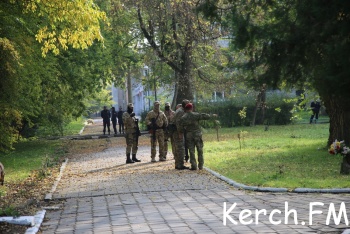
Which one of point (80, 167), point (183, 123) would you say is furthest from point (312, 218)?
point (80, 167)

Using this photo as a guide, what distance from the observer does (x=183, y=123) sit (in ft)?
59.8

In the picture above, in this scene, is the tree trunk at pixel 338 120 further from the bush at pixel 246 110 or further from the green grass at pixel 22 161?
the bush at pixel 246 110

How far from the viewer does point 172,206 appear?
1162 centimetres

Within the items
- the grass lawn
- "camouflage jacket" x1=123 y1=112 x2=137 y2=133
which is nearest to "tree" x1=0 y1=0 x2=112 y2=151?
"camouflage jacket" x1=123 y1=112 x2=137 y2=133

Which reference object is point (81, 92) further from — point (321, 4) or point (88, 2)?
point (321, 4)

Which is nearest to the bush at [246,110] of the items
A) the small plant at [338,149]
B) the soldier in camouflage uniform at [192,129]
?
the soldier in camouflage uniform at [192,129]

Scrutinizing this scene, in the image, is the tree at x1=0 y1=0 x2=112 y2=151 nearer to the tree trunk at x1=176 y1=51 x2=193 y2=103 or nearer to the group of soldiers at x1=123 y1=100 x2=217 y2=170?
the group of soldiers at x1=123 y1=100 x2=217 y2=170

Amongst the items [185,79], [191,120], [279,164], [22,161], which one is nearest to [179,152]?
[191,120]

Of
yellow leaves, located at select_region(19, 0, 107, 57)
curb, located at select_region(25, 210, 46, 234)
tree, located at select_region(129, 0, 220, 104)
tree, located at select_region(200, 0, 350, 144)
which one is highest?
tree, located at select_region(129, 0, 220, 104)

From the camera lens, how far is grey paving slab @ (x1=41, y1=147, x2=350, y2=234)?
9539 millimetres

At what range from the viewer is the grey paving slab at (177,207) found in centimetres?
954

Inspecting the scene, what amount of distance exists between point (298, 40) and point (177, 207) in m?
4.16

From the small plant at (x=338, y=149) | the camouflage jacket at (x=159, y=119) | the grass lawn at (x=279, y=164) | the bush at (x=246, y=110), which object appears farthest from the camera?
the bush at (x=246, y=110)

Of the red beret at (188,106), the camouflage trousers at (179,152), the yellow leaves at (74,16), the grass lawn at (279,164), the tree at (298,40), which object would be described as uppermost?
the yellow leaves at (74,16)
